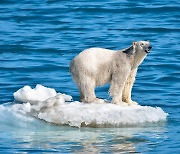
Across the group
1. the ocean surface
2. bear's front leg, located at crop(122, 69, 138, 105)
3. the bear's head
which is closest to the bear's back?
the bear's head

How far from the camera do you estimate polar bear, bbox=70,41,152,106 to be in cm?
1491

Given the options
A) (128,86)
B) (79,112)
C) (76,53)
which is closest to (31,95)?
(79,112)

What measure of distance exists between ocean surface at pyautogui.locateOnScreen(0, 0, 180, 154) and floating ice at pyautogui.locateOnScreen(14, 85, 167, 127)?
0.09m

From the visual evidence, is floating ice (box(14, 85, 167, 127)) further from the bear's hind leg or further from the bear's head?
the bear's head

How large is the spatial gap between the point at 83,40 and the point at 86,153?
40.0 ft

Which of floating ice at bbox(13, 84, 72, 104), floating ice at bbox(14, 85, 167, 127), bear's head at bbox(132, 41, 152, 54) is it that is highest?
bear's head at bbox(132, 41, 152, 54)

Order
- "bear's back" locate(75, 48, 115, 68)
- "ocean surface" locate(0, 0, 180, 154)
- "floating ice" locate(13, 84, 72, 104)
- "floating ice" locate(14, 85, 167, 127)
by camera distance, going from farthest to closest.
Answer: "bear's back" locate(75, 48, 115, 68) → "floating ice" locate(13, 84, 72, 104) → "floating ice" locate(14, 85, 167, 127) → "ocean surface" locate(0, 0, 180, 154)

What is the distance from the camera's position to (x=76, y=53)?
23.2 meters

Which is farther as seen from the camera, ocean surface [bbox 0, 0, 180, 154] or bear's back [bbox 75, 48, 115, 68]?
bear's back [bbox 75, 48, 115, 68]

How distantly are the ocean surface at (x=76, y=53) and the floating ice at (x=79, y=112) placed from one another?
3.7 inches

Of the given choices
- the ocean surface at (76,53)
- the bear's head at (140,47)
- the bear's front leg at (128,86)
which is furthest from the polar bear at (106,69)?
the ocean surface at (76,53)

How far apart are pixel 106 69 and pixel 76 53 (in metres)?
8.22

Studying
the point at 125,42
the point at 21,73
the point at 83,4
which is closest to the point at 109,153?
the point at 21,73

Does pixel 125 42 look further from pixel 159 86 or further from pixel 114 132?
pixel 114 132
